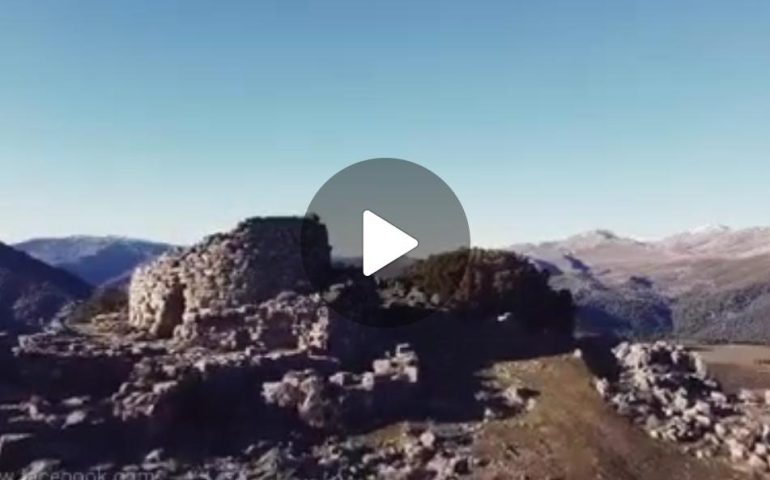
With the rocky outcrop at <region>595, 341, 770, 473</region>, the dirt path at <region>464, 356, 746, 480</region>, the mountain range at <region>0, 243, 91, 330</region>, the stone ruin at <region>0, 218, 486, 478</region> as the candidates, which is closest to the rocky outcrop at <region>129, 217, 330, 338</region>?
the stone ruin at <region>0, 218, 486, 478</region>

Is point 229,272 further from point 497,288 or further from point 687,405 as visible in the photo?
point 687,405

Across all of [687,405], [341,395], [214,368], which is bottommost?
[687,405]

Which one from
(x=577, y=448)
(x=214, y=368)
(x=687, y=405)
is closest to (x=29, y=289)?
(x=214, y=368)

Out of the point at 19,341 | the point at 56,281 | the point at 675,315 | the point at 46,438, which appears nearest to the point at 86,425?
the point at 46,438

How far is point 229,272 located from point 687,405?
15812 mm

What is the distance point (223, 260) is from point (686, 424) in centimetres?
1625

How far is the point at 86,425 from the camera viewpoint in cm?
2195

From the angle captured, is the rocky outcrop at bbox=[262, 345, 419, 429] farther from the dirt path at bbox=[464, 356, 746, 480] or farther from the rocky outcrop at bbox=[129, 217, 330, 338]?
→ the rocky outcrop at bbox=[129, 217, 330, 338]

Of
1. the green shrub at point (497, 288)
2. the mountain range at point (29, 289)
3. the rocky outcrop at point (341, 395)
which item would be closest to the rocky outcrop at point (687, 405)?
the green shrub at point (497, 288)

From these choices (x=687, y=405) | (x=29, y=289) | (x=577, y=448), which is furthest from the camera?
(x=29, y=289)

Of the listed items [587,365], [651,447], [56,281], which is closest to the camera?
[651,447]

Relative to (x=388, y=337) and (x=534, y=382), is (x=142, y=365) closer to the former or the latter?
(x=388, y=337)

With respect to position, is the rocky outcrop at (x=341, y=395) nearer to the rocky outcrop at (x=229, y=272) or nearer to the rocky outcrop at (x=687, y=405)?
the rocky outcrop at (x=229, y=272)

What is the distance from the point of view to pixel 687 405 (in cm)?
2720
